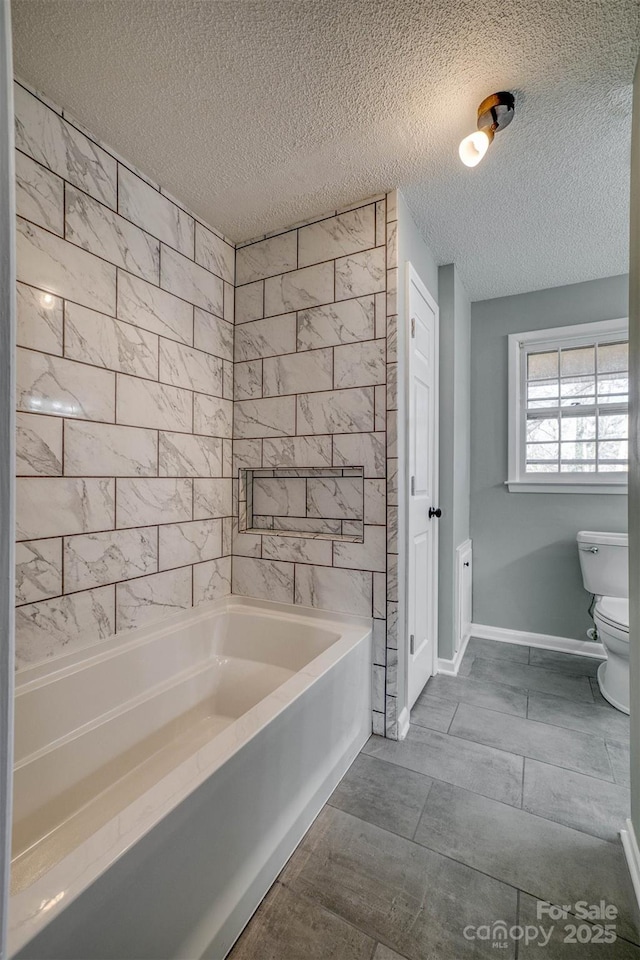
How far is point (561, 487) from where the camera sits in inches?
113

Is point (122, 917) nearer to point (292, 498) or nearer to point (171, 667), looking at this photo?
point (171, 667)

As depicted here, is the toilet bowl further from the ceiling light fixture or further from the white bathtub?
the ceiling light fixture

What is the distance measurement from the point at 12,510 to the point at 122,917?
0.86 m

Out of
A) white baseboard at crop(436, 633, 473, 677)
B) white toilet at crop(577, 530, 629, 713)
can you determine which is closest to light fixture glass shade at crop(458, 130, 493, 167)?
white toilet at crop(577, 530, 629, 713)

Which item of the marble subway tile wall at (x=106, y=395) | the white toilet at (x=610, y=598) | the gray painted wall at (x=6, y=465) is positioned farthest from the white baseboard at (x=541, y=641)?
the gray painted wall at (x=6, y=465)

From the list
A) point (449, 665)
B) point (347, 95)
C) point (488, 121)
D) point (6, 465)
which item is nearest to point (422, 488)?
point (449, 665)

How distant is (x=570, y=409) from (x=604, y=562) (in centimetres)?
103

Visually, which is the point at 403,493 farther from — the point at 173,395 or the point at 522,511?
the point at 522,511

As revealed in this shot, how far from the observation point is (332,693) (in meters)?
1.61

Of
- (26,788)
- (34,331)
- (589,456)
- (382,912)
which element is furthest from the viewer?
(589,456)

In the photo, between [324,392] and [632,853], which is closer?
[632,853]

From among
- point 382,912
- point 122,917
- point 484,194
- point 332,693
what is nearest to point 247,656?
point 332,693

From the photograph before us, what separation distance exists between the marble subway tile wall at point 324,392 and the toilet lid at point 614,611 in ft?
3.79

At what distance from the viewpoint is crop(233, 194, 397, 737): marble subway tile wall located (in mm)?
1940
